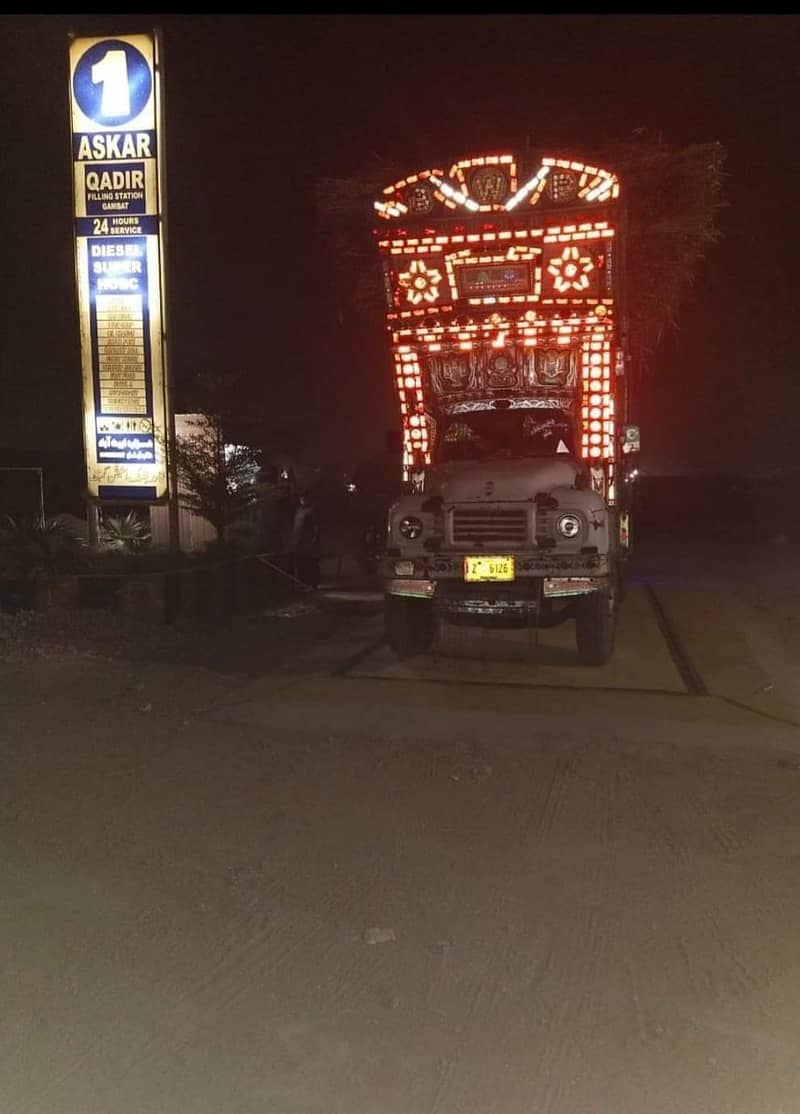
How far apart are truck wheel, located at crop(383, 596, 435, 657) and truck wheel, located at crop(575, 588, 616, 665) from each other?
152 centimetres

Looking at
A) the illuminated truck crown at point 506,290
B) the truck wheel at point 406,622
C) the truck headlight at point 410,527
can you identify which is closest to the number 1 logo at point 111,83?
the illuminated truck crown at point 506,290

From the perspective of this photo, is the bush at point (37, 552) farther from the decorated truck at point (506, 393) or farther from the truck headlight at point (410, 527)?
the truck headlight at point (410, 527)

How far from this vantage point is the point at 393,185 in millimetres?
11812

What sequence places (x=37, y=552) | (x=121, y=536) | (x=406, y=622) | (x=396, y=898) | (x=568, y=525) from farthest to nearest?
(x=121, y=536) → (x=37, y=552) → (x=406, y=622) → (x=568, y=525) → (x=396, y=898)

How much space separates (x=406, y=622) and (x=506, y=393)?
2.88m

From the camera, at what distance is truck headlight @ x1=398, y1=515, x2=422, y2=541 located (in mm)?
10797

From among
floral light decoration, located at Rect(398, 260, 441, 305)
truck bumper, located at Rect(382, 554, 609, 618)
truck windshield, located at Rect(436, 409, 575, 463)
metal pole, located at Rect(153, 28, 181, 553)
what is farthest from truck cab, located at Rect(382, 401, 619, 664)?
metal pole, located at Rect(153, 28, 181, 553)

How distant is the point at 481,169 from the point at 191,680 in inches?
237

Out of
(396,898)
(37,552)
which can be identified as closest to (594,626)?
(396,898)

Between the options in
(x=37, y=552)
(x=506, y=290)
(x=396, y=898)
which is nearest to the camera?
(x=396, y=898)

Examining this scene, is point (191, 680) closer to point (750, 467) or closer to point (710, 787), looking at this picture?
point (710, 787)

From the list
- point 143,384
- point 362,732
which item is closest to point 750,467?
point 143,384

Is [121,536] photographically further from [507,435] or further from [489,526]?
[489,526]

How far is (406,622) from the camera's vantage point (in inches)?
441
